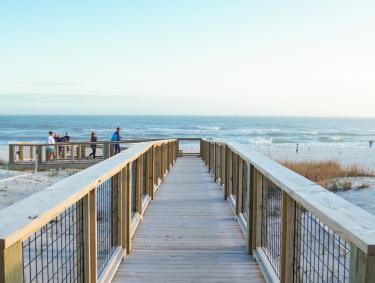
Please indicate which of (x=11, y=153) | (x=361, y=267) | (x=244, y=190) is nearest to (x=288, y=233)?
(x=361, y=267)

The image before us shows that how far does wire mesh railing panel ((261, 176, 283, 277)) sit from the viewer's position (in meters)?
4.18

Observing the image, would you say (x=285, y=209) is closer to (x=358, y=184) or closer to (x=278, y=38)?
(x=358, y=184)

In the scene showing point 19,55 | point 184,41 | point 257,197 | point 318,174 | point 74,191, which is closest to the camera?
point 74,191

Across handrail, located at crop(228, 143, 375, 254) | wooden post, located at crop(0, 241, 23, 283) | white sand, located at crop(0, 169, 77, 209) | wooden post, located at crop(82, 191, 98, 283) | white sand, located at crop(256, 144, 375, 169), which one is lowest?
white sand, located at crop(256, 144, 375, 169)

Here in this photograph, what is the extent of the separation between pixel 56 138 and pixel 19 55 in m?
14.6

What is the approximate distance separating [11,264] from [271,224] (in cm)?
538

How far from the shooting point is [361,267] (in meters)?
1.56

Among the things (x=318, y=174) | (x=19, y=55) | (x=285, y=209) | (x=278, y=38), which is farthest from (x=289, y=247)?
(x=19, y=55)

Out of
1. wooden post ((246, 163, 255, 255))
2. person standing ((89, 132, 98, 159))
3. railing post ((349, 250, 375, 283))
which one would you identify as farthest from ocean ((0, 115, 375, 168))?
railing post ((349, 250, 375, 283))

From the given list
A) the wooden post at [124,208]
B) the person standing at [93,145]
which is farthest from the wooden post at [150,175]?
the person standing at [93,145]

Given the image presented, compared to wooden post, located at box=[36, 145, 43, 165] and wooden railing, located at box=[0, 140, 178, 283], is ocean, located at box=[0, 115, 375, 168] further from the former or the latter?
wooden railing, located at box=[0, 140, 178, 283]

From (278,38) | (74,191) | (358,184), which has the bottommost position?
(358,184)

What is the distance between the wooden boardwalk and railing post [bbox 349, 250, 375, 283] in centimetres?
219

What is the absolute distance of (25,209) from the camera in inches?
74.0
